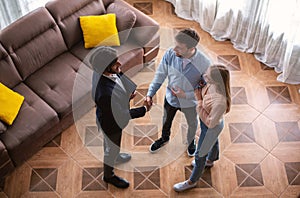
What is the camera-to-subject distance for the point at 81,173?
3.68m

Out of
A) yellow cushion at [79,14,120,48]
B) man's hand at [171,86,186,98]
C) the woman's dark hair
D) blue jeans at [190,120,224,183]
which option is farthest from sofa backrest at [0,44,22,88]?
blue jeans at [190,120,224,183]

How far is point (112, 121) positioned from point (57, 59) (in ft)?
4.00

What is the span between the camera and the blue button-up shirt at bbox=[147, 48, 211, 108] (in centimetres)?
308

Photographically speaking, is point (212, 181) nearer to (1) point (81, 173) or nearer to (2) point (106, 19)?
(1) point (81, 173)

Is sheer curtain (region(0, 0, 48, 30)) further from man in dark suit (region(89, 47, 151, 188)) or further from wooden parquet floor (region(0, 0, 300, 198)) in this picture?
man in dark suit (region(89, 47, 151, 188))

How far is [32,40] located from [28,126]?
77 centimetres

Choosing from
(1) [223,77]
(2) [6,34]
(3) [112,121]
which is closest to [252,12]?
(1) [223,77]

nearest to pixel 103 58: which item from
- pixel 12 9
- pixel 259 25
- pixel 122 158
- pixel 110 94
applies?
pixel 110 94

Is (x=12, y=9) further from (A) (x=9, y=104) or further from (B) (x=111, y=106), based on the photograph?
(B) (x=111, y=106)

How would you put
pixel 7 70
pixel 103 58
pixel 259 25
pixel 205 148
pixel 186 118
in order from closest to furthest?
1. pixel 103 58
2. pixel 205 148
3. pixel 186 118
4. pixel 7 70
5. pixel 259 25

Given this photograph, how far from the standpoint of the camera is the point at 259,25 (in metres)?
4.28

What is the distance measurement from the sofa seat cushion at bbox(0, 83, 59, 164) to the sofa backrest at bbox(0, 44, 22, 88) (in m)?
0.15

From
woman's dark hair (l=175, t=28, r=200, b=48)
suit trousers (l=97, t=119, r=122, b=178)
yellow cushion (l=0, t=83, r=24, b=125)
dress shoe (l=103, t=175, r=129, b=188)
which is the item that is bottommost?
dress shoe (l=103, t=175, r=129, b=188)

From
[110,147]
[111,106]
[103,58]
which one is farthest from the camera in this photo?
[110,147]
